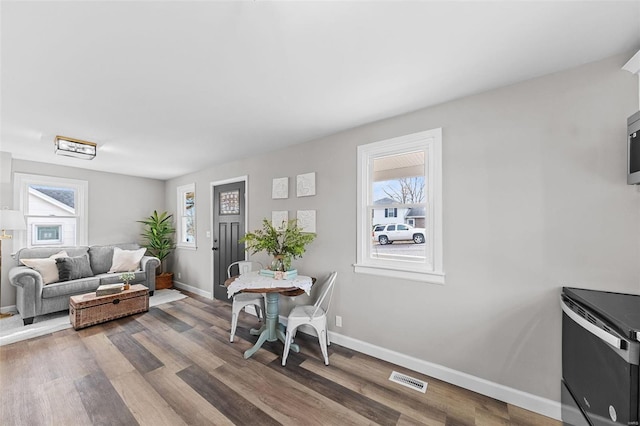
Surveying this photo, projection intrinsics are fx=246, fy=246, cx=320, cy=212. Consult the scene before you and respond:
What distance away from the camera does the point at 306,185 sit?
10.2ft

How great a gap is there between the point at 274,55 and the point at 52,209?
525 centimetres

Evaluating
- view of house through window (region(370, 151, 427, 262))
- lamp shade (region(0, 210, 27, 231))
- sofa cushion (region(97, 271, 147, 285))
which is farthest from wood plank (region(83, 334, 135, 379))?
view of house through window (region(370, 151, 427, 262))

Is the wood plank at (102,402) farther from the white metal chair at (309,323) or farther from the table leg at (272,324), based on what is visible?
the white metal chair at (309,323)

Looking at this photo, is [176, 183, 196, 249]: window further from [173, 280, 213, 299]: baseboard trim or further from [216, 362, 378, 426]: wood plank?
[216, 362, 378, 426]: wood plank

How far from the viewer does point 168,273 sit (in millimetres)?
5297

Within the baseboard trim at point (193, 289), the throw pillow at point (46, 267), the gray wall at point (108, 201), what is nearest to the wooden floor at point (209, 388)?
the throw pillow at point (46, 267)

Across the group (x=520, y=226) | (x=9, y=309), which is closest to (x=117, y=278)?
(x=9, y=309)

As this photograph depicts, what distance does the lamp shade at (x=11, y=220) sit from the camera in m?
3.33

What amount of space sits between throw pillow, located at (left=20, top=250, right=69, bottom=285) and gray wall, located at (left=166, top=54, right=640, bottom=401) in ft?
14.9

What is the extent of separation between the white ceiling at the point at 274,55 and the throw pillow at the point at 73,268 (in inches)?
86.8

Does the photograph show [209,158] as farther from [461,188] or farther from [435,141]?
[461,188]

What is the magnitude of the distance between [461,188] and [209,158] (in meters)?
3.60

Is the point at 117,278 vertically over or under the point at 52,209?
under

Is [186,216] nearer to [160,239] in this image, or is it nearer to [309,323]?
[160,239]
